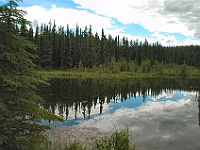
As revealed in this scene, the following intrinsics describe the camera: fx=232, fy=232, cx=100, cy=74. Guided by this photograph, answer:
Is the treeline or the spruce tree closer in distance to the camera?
the spruce tree

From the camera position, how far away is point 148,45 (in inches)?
5428

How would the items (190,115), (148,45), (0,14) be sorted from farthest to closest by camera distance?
(148,45)
(190,115)
(0,14)

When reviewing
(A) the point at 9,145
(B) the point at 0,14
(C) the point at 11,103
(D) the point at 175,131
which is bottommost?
(D) the point at 175,131

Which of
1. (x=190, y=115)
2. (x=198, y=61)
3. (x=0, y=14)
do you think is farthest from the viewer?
(x=198, y=61)

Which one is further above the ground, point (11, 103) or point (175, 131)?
point (11, 103)

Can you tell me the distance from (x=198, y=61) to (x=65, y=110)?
14382cm

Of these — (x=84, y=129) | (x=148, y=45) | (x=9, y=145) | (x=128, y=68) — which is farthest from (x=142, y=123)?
(x=148, y=45)

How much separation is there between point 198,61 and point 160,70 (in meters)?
66.4

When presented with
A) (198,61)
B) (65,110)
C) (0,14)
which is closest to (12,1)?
(0,14)

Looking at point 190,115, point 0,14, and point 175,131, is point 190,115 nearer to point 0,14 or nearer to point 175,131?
point 175,131

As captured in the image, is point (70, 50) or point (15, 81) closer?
point (15, 81)

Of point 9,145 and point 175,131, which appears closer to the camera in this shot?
point 9,145

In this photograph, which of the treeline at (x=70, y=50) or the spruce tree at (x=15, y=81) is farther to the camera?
the treeline at (x=70, y=50)

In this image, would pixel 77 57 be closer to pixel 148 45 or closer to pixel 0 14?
pixel 148 45
